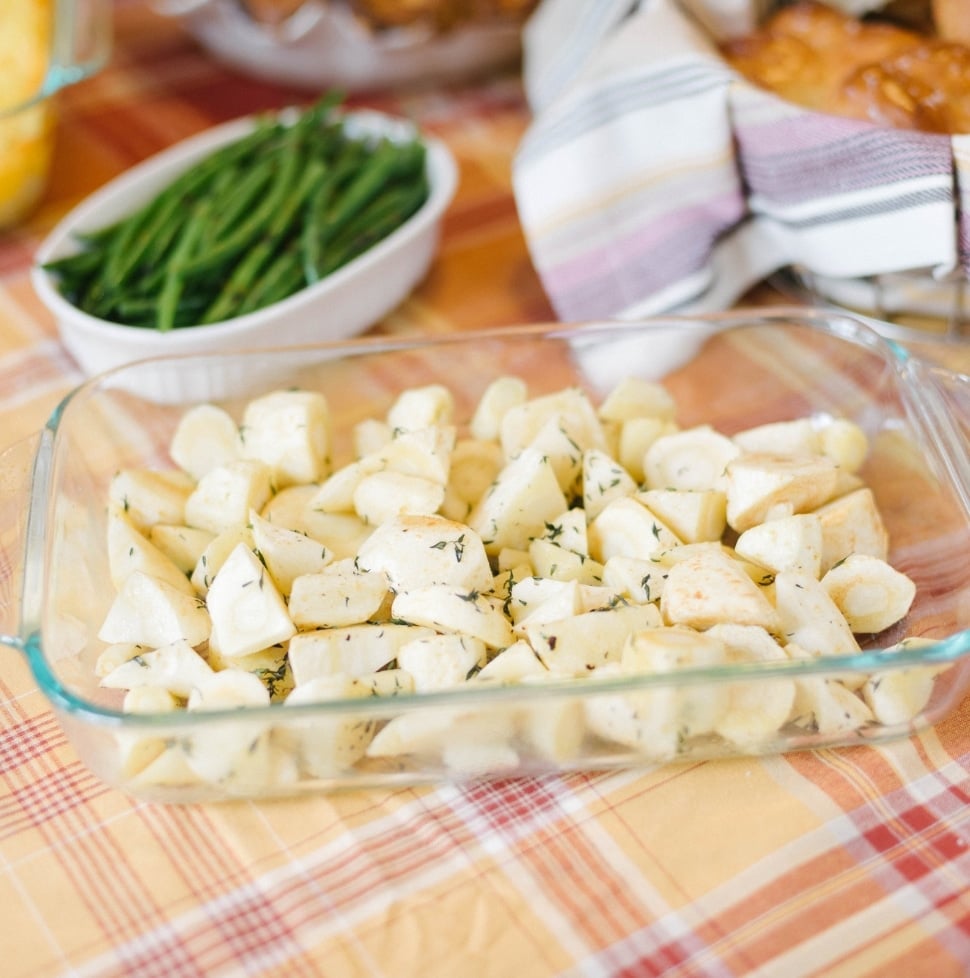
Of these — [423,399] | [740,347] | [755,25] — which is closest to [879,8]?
[755,25]

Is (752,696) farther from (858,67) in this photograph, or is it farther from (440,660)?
(858,67)

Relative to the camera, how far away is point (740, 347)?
160 centimetres

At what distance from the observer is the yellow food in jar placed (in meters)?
1.91

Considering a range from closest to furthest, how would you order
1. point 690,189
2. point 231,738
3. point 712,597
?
point 231,738 < point 712,597 < point 690,189

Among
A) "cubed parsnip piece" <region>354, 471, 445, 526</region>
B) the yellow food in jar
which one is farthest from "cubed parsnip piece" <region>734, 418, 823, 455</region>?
the yellow food in jar

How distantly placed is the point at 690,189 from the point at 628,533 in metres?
0.63

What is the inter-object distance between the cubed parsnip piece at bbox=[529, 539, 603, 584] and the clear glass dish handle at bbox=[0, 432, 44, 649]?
484 millimetres

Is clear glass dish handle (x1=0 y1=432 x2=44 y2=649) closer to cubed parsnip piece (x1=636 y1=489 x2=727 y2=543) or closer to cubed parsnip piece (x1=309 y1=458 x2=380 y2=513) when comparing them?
cubed parsnip piece (x1=309 y1=458 x2=380 y2=513)

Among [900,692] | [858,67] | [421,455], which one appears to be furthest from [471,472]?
[858,67]

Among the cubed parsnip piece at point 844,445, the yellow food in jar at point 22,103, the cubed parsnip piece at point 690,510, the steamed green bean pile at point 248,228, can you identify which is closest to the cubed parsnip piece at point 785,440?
the cubed parsnip piece at point 844,445

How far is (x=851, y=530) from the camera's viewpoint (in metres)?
1.30

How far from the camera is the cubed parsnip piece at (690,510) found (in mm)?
1294

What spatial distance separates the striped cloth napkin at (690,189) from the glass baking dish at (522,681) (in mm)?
170

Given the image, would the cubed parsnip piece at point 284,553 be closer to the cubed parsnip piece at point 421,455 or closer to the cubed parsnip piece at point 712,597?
the cubed parsnip piece at point 421,455
